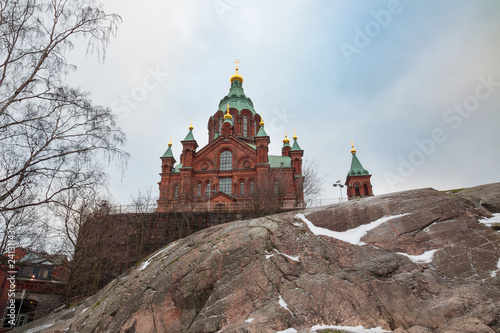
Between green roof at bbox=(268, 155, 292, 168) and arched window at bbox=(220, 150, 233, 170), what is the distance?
576 cm

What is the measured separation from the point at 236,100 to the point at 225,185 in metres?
18.7

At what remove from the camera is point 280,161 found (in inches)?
1585

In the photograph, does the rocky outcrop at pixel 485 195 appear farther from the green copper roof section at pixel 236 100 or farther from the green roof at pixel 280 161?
the green copper roof section at pixel 236 100

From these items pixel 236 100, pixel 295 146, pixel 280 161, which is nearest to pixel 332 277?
pixel 280 161

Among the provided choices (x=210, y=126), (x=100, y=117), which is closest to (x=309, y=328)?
(x=100, y=117)

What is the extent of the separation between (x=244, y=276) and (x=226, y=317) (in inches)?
57.5

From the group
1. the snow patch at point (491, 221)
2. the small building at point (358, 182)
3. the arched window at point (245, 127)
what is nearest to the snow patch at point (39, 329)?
the snow patch at point (491, 221)

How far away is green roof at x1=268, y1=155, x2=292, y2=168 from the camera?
127ft

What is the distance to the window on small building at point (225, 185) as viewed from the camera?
117ft

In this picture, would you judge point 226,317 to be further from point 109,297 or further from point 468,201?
point 468,201

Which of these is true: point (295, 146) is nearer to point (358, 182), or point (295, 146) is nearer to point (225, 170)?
point (225, 170)

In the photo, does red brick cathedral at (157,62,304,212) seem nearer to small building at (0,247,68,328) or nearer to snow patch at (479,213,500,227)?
small building at (0,247,68,328)

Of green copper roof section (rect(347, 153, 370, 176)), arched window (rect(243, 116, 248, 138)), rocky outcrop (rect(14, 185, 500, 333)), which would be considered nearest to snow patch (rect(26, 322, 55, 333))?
rocky outcrop (rect(14, 185, 500, 333))

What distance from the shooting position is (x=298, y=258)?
10.6 m
